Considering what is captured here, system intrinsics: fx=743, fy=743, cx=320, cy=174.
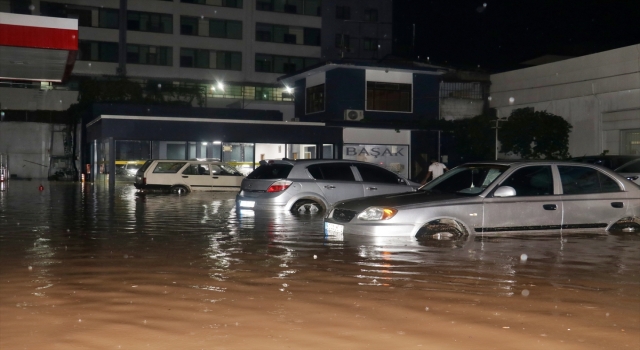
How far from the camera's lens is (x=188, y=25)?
210ft

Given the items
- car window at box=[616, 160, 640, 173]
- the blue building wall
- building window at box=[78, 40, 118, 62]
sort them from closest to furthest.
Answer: car window at box=[616, 160, 640, 173]
the blue building wall
building window at box=[78, 40, 118, 62]

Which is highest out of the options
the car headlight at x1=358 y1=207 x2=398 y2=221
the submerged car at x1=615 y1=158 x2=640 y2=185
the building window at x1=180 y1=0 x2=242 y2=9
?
the building window at x1=180 y1=0 x2=242 y2=9

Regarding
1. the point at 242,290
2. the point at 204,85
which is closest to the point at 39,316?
the point at 242,290

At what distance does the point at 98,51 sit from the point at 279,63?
15.8 metres

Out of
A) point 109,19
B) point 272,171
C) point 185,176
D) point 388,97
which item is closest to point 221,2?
point 109,19

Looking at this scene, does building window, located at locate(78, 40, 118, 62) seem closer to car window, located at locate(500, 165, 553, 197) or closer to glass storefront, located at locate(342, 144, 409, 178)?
glass storefront, located at locate(342, 144, 409, 178)

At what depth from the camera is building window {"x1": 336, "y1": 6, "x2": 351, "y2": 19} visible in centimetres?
6988

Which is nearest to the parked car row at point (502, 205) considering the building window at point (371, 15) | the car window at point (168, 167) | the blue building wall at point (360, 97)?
the car window at point (168, 167)

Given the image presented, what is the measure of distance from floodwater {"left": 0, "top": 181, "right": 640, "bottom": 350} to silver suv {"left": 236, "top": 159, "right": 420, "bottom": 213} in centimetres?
329

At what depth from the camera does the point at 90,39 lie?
61219mm

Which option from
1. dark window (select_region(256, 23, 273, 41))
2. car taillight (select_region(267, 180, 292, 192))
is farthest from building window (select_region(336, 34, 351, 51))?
car taillight (select_region(267, 180, 292, 192))

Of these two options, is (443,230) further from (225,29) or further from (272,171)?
(225,29)

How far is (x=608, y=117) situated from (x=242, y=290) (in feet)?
96.9

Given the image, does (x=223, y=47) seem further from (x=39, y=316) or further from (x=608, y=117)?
(x=39, y=316)
